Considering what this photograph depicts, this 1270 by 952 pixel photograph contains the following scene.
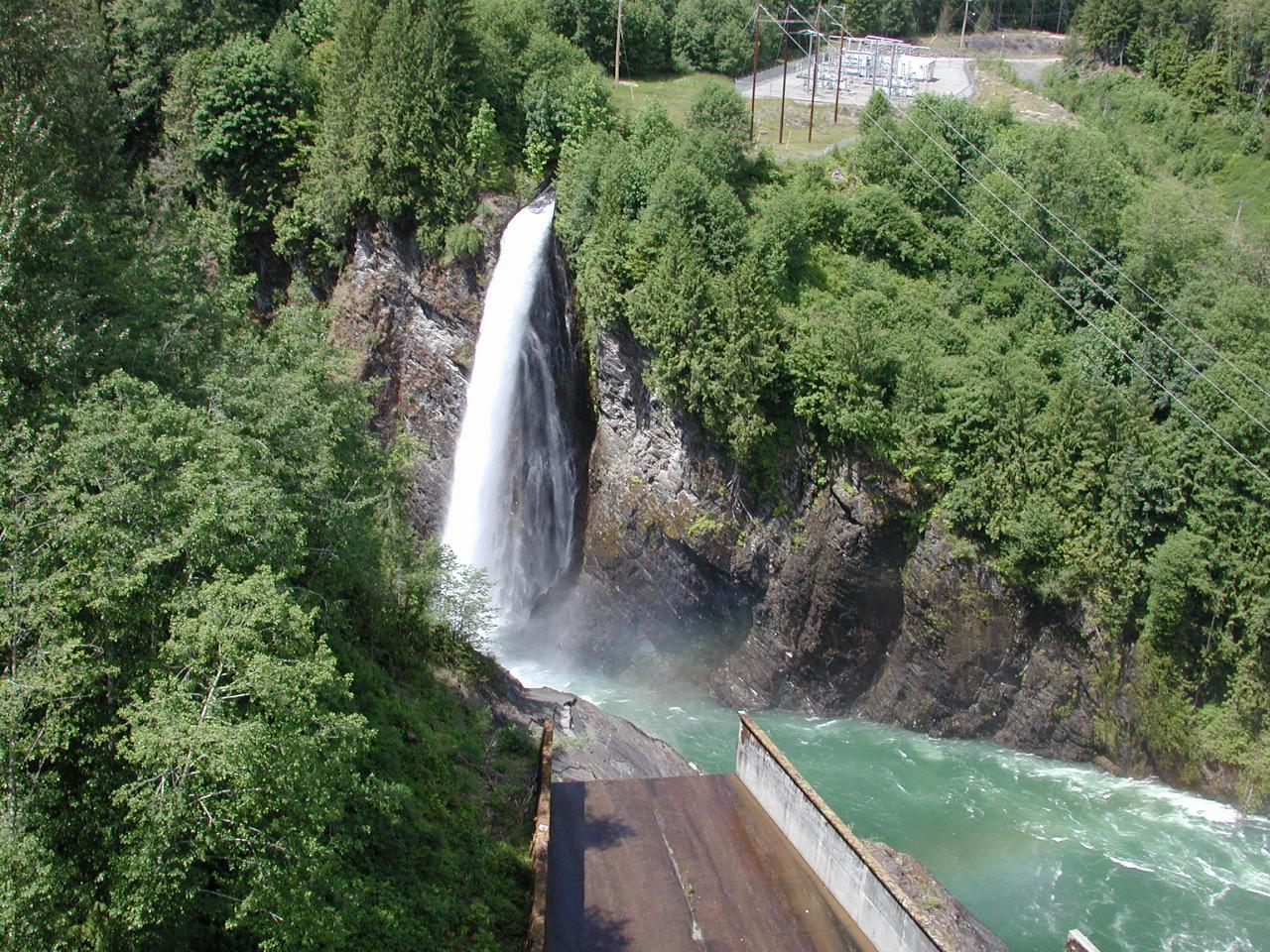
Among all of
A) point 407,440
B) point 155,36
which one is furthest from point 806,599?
point 155,36

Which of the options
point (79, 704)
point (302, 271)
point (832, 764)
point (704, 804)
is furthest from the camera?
point (302, 271)

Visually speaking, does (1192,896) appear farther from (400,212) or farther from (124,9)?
(124,9)

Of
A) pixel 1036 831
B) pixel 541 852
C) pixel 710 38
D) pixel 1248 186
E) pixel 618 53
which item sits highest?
pixel 710 38

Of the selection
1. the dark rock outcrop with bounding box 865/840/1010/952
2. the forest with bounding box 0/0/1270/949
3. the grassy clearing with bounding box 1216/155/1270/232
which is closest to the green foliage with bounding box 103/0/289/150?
the forest with bounding box 0/0/1270/949

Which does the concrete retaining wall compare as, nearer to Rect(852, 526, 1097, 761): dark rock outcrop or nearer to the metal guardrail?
the metal guardrail

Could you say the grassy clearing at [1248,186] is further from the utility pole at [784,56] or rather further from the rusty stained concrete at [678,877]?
the rusty stained concrete at [678,877]

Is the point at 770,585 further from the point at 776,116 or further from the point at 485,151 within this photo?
the point at 776,116

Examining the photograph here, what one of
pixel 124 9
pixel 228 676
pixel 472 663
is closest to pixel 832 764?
pixel 472 663
